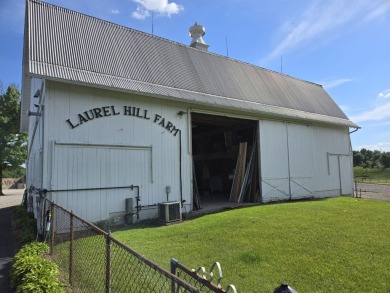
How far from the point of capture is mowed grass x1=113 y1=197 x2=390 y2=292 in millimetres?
4551

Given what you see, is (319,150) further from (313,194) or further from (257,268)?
(257,268)

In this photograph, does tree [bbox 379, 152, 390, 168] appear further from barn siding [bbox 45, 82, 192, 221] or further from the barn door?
barn siding [bbox 45, 82, 192, 221]

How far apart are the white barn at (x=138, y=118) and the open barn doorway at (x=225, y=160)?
3.9 inches

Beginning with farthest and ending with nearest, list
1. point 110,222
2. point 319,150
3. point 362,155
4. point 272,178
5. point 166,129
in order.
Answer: point 362,155 < point 319,150 < point 272,178 < point 166,129 < point 110,222

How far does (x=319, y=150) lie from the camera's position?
657 inches

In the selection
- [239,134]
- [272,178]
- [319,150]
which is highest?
[239,134]

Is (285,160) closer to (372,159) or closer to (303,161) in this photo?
(303,161)

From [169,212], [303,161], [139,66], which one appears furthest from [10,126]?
[303,161]

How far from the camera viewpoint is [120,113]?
9547mm

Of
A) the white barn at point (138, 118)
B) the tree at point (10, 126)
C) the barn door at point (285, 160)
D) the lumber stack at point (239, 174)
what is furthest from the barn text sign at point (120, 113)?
the tree at point (10, 126)

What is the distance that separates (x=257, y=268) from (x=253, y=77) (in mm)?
12002

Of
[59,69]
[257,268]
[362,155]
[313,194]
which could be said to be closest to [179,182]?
[59,69]

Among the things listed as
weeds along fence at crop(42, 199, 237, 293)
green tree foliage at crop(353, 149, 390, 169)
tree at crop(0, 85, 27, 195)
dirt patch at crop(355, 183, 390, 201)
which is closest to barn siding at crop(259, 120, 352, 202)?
dirt patch at crop(355, 183, 390, 201)

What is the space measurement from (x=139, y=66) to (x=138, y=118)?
6.75 ft
